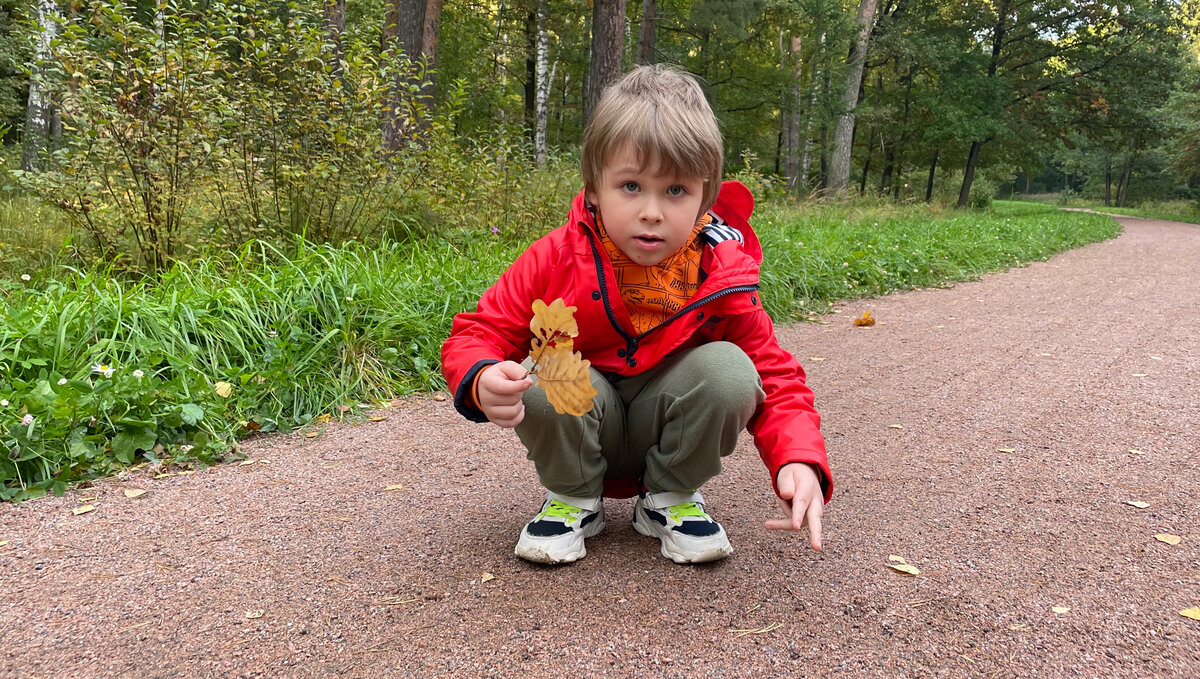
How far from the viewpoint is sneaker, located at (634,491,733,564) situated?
6.01 feet

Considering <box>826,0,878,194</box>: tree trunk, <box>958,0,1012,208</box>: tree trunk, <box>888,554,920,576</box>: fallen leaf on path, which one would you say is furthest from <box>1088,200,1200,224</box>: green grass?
<box>888,554,920,576</box>: fallen leaf on path

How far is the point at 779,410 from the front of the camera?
1.74 meters

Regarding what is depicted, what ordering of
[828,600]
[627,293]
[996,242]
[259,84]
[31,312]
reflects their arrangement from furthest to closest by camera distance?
[996,242] < [259,84] < [31,312] < [627,293] < [828,600]

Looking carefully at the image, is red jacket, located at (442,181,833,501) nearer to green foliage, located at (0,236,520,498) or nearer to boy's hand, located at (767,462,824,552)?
boy's hand, located at (767,462,824,552)

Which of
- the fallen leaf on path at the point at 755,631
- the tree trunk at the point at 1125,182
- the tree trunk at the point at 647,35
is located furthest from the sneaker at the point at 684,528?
the tree trunk at the point at 1125,182

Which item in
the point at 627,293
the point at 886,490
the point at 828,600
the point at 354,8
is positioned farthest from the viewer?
the point at 354,8

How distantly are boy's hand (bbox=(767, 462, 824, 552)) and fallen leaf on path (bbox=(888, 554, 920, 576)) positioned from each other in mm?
412

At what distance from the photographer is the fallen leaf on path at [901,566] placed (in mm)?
1816

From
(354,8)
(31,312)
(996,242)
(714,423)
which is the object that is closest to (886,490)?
(714,423)

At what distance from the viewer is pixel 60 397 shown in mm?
2465

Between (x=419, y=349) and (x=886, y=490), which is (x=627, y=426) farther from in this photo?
(x=419, y=349)

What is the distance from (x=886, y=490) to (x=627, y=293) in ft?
3.79

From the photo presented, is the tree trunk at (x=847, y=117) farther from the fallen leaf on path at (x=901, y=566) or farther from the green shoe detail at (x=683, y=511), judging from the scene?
the green shoe detail at (x=683, y=511)

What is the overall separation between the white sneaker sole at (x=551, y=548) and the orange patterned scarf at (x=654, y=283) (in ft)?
1.81
